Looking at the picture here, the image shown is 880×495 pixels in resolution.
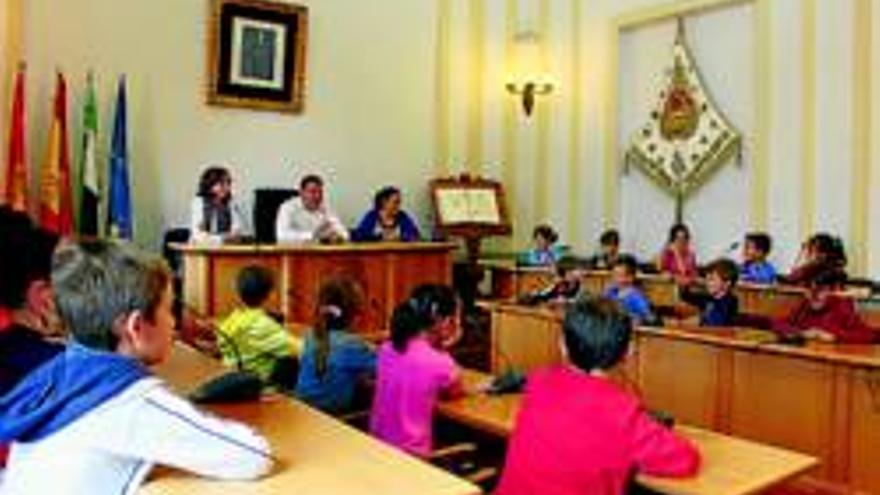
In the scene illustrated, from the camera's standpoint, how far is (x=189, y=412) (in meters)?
1.78

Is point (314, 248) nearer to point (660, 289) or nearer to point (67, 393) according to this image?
point (660, 289)

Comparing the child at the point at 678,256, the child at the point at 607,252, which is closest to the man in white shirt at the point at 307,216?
the child at the point at 607,252

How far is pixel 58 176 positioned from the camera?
279 inches

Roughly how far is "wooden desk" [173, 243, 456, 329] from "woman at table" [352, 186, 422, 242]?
1.17 feet

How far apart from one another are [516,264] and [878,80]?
3308 millimetres

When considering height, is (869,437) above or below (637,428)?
below

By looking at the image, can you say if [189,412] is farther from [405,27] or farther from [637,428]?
[405,27]

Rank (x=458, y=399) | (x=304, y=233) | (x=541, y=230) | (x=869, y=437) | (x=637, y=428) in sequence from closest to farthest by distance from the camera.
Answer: (x=637, y=428)
(x=458, y=399)
(x=869, y=437)
(x=304, y=233)
(x=541, y=230)

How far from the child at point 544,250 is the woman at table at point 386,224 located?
109cm

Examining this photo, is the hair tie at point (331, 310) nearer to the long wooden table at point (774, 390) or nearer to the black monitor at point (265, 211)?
the long wooden table at point (774, 390)

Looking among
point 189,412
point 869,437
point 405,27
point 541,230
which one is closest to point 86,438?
point 189,412

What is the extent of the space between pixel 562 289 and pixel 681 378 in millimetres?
1594

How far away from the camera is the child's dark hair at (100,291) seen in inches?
68.2

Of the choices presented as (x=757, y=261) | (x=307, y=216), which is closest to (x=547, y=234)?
(x=757, y=261)
